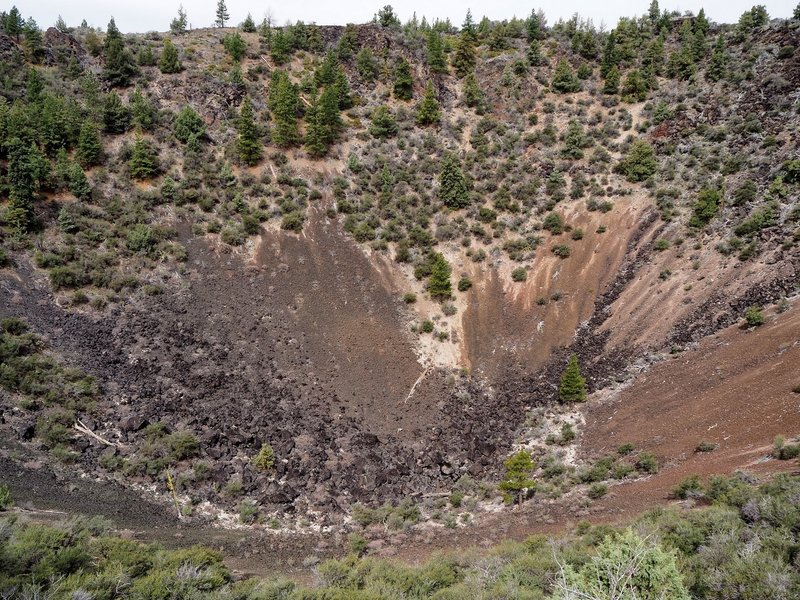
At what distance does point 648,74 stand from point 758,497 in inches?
1953

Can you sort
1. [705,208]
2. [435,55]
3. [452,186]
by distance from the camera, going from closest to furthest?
[705,208]
[452,186]
[435,55]

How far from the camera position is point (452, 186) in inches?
1759

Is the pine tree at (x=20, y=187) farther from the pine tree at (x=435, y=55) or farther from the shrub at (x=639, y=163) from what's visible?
the shrub at (x=639, y=163)

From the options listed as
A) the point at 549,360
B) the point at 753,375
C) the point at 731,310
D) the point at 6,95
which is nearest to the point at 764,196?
the point at 731,310

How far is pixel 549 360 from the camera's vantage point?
34406 mm

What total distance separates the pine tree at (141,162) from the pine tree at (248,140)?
24.2ft

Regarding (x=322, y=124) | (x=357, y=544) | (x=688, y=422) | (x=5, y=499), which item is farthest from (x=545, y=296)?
(x=5, y=499)

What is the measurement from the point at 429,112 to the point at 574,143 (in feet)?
48.7

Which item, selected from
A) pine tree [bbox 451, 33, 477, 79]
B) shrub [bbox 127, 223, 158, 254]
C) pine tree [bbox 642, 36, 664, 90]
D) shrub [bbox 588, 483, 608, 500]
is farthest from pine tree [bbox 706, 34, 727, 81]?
shrub [bbox 127, 223, 158, 254]

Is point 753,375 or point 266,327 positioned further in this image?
point 266,327

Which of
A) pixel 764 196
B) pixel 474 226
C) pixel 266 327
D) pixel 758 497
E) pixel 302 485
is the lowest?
pixel 302 485

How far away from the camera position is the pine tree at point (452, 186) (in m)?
44.3

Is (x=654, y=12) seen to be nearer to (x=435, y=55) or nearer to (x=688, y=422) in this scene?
(x=435, y=55)

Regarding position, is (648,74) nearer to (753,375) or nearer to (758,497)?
(753,375)
